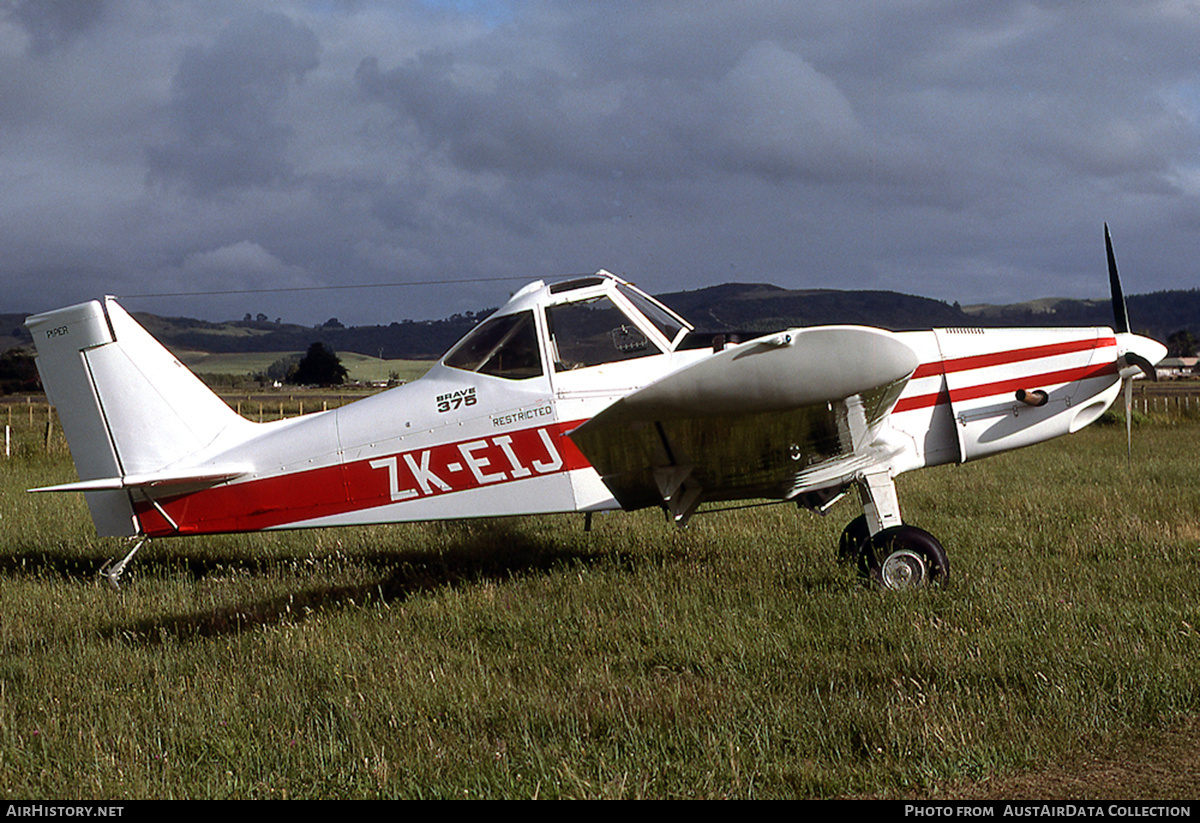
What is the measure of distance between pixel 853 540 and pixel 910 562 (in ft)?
2.35

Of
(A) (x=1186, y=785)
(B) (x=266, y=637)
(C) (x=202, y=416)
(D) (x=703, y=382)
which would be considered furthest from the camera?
(C) (x=202, y=416)

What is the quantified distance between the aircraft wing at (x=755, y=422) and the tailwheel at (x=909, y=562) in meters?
0.63

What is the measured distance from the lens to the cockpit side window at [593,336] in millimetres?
6480

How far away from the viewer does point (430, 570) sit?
26.1 ft

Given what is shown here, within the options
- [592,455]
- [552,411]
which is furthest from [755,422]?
[552,411]

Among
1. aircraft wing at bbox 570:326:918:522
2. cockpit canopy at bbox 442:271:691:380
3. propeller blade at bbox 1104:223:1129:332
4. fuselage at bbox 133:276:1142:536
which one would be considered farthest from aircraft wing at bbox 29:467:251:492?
propeller blade at bbox 1104:223:1129:332

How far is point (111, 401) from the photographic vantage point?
24.1ft

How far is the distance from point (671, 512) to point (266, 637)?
2.95 m

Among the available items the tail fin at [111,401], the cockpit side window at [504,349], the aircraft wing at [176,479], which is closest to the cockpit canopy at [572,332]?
the cockpit side window at [504,349]

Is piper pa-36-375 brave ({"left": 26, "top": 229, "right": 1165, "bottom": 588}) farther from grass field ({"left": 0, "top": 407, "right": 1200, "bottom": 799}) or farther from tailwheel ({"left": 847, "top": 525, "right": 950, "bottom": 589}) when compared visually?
grass field ({"left": 0, "top": 407, "right": 1200, "bottom": 799})

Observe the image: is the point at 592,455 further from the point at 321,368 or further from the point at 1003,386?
the point at 321,368

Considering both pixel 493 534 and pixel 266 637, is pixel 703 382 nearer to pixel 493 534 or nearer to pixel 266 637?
pixel 266 637

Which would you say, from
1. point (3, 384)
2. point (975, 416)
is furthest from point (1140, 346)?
point (3, 384)

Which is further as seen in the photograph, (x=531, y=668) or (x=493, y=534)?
(x=493, y=534)
